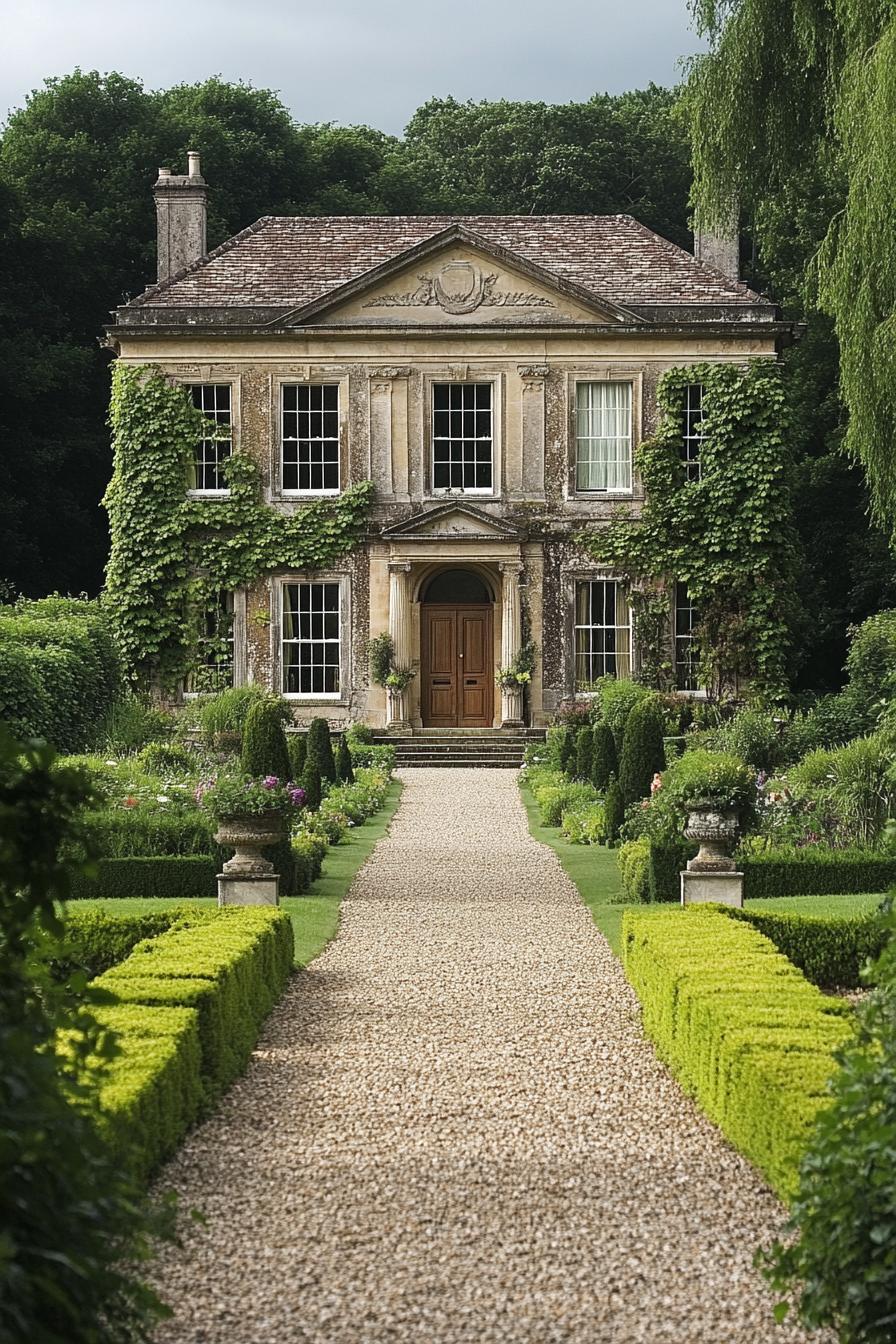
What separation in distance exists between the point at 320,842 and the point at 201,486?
43.4 ft

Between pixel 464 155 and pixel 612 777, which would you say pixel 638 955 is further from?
pixel 464 155

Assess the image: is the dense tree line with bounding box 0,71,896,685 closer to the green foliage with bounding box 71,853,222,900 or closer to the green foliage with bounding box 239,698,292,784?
the green foliage with bounding box 239,698,292,784

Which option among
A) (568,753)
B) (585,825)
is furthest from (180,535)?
(585,825)

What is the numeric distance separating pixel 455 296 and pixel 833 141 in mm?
12781

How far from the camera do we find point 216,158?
37312 mm

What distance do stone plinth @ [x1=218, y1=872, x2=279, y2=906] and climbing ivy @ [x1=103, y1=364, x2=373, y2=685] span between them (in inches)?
591

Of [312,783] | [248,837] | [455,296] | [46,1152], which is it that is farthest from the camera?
[455,296]

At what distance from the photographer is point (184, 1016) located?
696cm

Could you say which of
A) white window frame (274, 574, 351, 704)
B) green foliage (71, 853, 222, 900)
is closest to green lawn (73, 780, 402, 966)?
green foliage (71, 853, 222, 900)

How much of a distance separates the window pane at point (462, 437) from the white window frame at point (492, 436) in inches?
1.3

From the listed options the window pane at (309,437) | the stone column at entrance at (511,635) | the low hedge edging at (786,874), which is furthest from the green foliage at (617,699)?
the low hedge edging at (786,874)

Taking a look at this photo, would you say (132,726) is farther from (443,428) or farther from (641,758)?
(641,758)

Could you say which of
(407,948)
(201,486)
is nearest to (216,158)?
(201,486)

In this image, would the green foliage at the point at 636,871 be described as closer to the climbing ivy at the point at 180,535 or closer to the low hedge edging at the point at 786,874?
the low hedge edging at the point at 786,874
